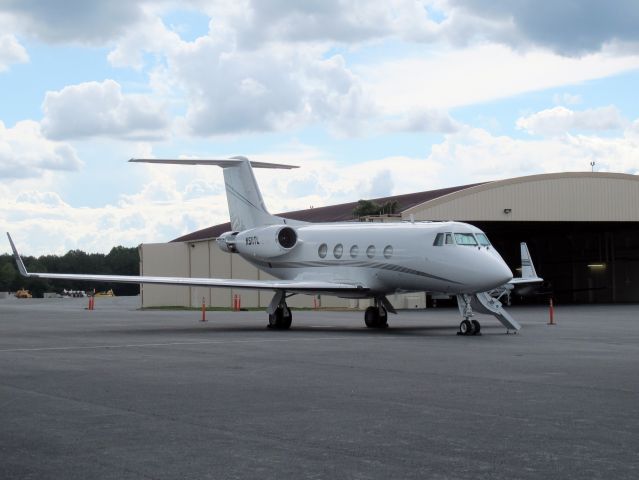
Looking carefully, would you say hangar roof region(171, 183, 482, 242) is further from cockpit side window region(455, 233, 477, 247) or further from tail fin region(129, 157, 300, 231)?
cockpit side window region(455, 233, 477, 247)

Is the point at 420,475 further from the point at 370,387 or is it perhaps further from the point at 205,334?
the point at 205,334

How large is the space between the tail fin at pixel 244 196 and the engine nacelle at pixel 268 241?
2.61ft

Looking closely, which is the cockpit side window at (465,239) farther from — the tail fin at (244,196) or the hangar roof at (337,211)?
the hangar roof at (337,211)

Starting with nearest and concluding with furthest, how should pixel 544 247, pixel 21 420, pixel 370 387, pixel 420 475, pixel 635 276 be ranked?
pixel 420 475, pixel 21 420, pixel 370 387, pixel 635 276, pixel 544 247

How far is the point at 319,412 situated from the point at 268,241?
2054 cm

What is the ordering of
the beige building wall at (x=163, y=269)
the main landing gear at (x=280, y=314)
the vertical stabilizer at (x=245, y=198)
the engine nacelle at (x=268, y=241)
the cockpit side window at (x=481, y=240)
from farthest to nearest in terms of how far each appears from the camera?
1. the beige building wall at (x=163, y=269)
2. the vertical stabilizer at (x=245, y=198)
3. the engine nacelle at (x=268, y=241)
4. the main landing gear at (x=280, y=314)
5. the cockpit side window at (x=481, y=240)

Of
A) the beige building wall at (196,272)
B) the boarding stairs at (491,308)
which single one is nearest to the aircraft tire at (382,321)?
the boarding stairs at (491,308)

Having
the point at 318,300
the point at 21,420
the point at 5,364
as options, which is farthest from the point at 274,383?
the point at 318,300

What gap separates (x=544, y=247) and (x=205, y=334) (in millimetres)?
51247

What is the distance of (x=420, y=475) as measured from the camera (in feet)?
22.5

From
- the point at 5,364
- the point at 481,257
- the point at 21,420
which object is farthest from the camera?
the point at 481,257

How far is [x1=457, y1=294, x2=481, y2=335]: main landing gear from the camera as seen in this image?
2381 cm

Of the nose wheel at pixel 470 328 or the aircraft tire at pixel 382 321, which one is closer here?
the nose wheel at pixel 470 328

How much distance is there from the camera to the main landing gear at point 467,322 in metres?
23.8
